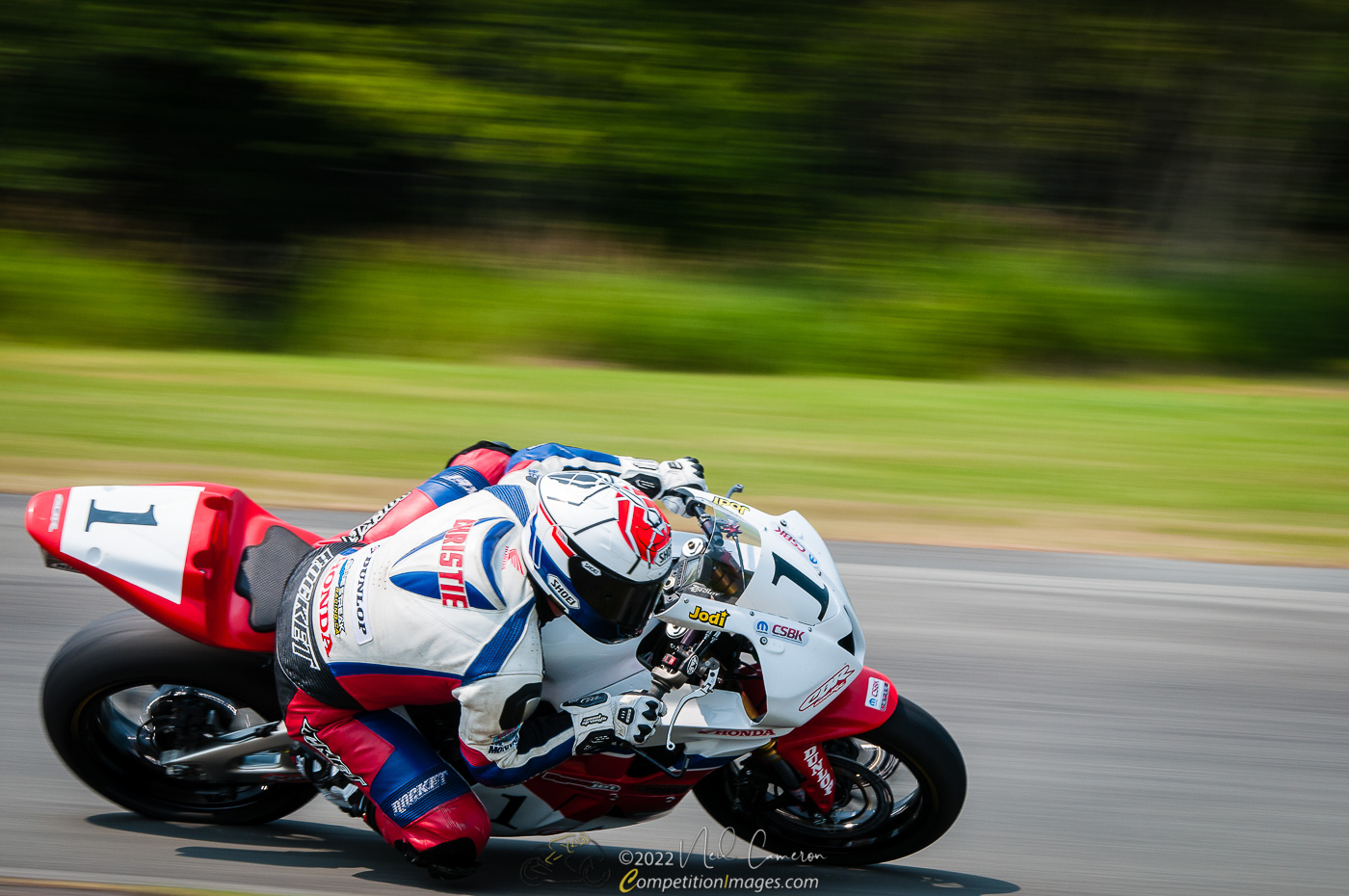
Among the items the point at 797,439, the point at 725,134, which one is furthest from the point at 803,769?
the point at 725,134

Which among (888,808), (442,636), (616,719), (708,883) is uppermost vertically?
(442,636)

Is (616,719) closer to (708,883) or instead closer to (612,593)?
(612,593)

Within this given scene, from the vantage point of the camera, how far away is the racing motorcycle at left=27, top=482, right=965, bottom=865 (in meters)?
3.04

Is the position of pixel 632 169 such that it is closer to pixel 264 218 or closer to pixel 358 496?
pixel 264 218

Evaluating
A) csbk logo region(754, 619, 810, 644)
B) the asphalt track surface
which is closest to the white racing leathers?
csbk logo region(754, 619, 810, 644)

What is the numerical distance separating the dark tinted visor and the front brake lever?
0.32 m

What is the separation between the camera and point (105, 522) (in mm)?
3273

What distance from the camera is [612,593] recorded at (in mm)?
2699

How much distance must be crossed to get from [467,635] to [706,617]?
1.93ft

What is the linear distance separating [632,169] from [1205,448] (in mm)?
7681

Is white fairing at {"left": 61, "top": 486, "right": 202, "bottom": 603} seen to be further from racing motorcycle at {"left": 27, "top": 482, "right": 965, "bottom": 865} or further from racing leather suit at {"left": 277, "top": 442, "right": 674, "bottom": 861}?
racing leather suit at {"left": 277, "top": 442, "right": 674, "bottom": 861}

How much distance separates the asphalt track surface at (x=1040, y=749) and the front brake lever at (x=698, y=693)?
2.14 feet

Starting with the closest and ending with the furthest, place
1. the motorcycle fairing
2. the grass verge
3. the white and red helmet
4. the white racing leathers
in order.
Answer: the white and red helmet
the white racing leathers
the motorcycle fairing
the grass verge

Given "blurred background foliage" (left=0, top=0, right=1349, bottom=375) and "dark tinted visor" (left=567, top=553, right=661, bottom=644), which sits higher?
"blurred background foliage" (left=0, top=0, right=1349, bottom=375)
